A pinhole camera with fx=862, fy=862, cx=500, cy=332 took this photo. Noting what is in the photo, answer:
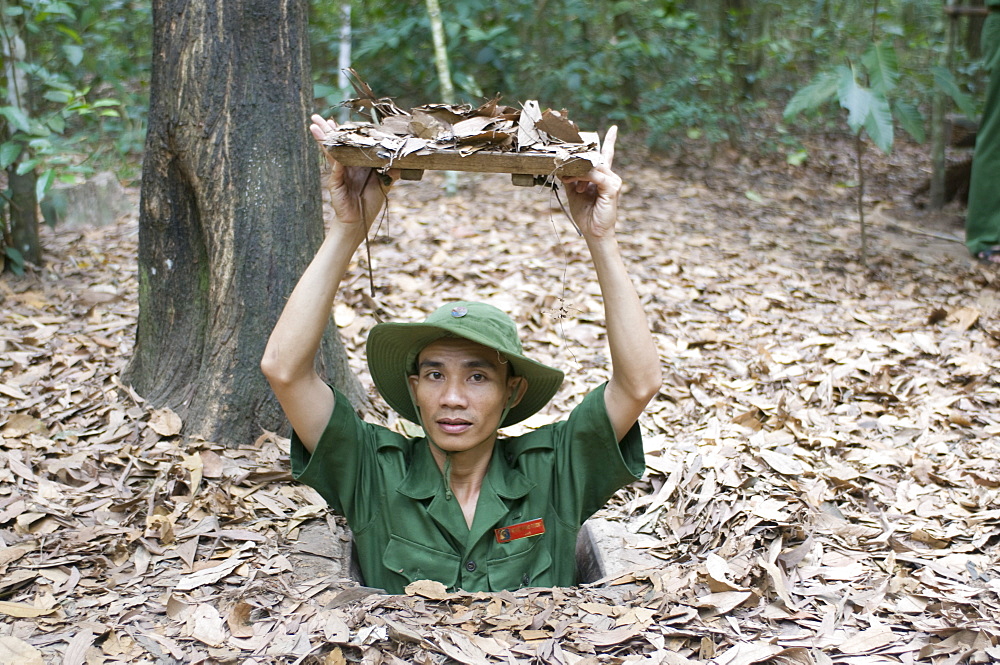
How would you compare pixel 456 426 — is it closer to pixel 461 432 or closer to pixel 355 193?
pixel 461 432

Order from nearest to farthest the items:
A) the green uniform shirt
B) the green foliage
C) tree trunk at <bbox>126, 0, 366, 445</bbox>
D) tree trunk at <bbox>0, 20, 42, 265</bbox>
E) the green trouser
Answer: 1. the green uniform shirt
2. tree trunk at <bbox>126, 0, 366, 445</bbox>
3. tree trunk at <bbox>0, 20, 42, 265</bbox>
4. the green foliage
5. the green trouser

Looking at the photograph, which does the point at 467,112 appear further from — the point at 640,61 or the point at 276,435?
the point at 640,61

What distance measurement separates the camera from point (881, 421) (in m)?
4.01

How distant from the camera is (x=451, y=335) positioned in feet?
8.60

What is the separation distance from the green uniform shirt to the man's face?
216mm

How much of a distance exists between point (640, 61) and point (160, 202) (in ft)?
23.8

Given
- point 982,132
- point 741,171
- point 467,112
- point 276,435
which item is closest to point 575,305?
point 276,435

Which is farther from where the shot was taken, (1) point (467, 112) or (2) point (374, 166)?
(1) point (467, 112)

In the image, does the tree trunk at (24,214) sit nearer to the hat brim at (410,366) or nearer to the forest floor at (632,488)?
the forest floor at (632,488)

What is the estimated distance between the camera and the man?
247cm

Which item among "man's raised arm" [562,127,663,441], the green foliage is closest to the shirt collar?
"man's raised arm" [562,127,663,441]

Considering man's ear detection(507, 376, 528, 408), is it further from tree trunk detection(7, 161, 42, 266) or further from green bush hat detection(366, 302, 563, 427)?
tree trunk detection(7, 161, 42, 266)

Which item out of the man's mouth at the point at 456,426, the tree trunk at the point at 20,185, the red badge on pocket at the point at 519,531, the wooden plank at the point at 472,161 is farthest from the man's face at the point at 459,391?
the tree trunk at the point at 20,185

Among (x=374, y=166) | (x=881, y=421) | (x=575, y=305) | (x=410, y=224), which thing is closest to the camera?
(x=374, y=166)
